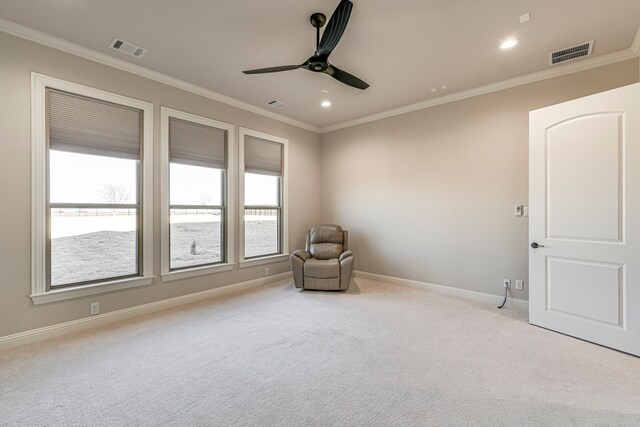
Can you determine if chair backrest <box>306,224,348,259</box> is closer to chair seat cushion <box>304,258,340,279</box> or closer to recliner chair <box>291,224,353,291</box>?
recliner chair <box>291,224,353,291</box>

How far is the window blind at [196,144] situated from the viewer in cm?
384

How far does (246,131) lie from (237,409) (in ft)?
12.9

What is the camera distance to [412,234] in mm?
4719

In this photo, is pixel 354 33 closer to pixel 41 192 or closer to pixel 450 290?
pixel 41 192

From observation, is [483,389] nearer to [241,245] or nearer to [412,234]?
[412,234]

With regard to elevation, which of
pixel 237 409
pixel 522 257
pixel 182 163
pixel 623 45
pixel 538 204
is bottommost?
pixel 237 409

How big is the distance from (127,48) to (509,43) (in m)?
4.02

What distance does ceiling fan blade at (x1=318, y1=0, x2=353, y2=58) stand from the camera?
1968 millimetres

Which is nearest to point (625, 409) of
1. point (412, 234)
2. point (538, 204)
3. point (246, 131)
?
point (538, 204)

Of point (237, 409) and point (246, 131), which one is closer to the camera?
point (237, 409)

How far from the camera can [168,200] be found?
3.74m

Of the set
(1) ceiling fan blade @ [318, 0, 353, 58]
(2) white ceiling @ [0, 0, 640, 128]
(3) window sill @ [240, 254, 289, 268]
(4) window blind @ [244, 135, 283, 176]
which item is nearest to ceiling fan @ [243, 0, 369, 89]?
(1) ceiling fan blade @ [318, 0, 353, 58]

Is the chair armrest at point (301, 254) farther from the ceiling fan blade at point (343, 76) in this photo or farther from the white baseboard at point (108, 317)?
the ceiling fan blade at point (343, 76)

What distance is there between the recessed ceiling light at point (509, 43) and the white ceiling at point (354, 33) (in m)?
0.07
